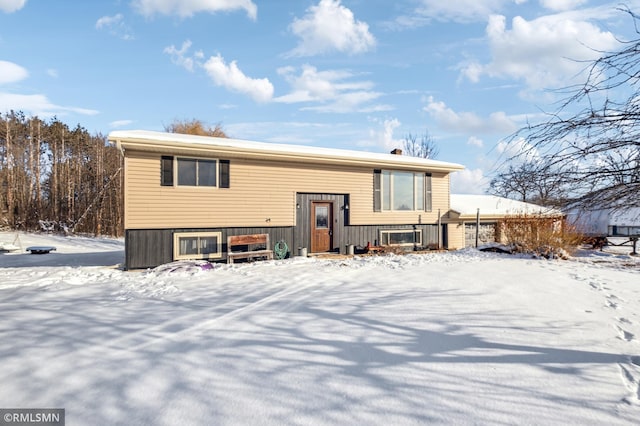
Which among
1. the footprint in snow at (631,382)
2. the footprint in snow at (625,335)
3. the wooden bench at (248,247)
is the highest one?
the wooden bench at (248,247)

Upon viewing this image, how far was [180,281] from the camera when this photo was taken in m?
7.26

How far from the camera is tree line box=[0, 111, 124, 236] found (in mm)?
22766

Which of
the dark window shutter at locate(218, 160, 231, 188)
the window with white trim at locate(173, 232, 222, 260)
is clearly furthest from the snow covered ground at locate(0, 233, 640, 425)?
the dark window shutter at locate(218, 160, 231, 188)

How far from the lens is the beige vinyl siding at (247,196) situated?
9219mm

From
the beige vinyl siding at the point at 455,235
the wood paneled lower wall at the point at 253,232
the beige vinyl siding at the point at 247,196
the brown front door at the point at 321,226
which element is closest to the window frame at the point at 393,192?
the beige vinyl siding at the point at 247,196

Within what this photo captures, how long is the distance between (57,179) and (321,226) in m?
23.7

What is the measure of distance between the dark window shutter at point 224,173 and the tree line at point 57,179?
19.5m

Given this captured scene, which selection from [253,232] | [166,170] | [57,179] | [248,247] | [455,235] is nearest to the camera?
[166,170]

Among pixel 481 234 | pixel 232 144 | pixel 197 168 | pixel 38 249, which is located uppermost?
pixel 232 144

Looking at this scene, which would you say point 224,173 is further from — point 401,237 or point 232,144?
point 401,237

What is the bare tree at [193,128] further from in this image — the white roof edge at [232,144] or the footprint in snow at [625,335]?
the footprint in snow at [625,335]

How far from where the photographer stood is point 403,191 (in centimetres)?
1305

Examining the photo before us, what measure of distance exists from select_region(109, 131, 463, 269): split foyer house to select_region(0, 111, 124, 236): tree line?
18871mm

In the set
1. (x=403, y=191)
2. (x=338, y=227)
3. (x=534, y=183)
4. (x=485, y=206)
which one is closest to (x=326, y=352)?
(x=534, y=183)
